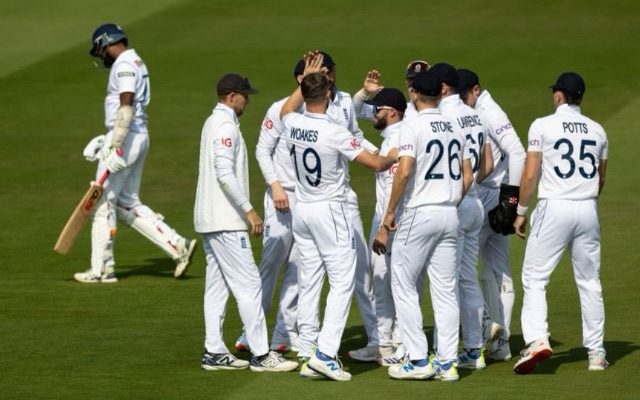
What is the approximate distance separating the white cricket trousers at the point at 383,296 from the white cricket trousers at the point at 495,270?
89cm

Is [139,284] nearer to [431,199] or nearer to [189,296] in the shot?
[189,296]

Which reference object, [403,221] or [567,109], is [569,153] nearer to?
[567,109]

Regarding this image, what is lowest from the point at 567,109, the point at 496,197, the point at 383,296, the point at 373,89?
the point at 383,296

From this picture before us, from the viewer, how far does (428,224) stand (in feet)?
34.7

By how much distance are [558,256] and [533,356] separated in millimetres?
876

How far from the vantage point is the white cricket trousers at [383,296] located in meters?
11.6

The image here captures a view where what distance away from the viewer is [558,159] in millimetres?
10930

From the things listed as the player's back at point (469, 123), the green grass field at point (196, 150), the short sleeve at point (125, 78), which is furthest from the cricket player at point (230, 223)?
the short sleeve at point (125, 78)

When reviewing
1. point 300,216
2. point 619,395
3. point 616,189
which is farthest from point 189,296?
point 616,189

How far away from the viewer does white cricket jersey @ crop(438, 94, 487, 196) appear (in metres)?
11.1

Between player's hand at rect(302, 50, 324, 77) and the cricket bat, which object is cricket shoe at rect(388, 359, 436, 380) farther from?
the cricket bat

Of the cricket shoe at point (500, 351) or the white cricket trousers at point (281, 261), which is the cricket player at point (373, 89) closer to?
the white cricket trousers at point (281, 261)

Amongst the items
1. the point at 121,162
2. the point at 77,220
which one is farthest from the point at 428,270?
the point at 77,220

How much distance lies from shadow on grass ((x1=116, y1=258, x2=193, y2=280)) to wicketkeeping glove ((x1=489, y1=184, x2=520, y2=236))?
4461mm
